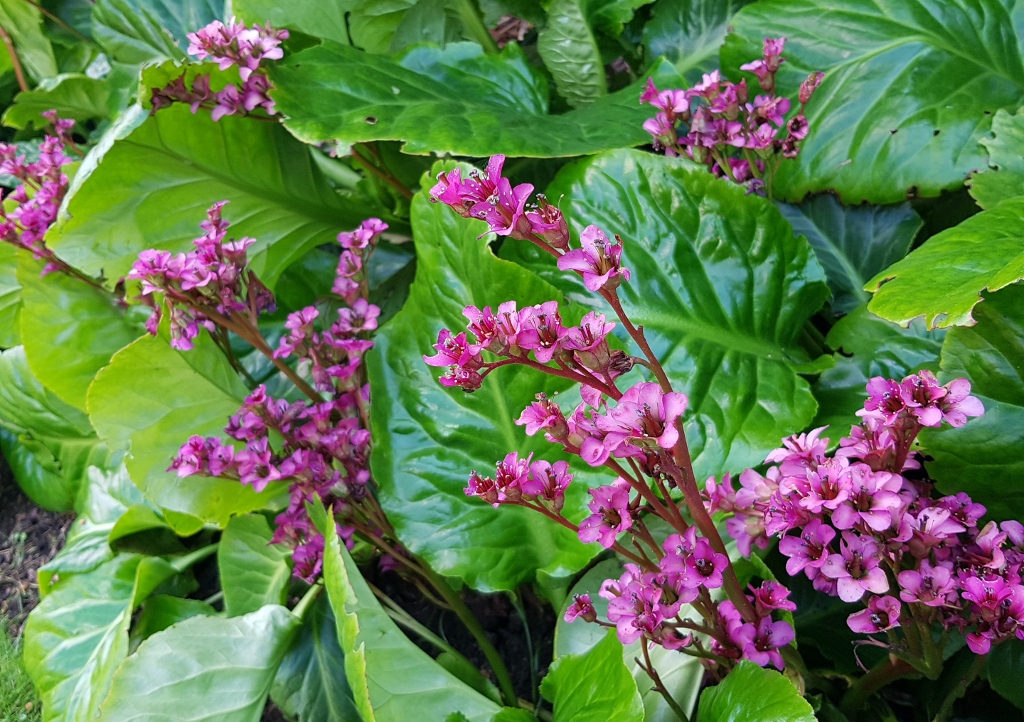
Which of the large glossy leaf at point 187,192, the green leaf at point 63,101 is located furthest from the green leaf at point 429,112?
the green leaf at point 63,101

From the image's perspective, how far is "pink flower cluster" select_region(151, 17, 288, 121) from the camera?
80cm

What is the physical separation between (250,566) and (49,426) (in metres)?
0.54

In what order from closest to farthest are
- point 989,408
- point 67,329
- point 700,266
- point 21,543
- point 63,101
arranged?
point 989,408
point 700,266
point 67,329
point 21,543
point 63,101

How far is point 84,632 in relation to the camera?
0.97 m

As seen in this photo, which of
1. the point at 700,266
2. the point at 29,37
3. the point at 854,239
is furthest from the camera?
the point at 29,37

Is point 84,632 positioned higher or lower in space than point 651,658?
lower

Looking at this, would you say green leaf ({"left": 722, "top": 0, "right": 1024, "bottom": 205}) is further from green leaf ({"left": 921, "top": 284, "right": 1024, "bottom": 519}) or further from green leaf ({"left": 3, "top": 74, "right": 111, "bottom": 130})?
green leaf ({"left": 3, "top": 74, "right": 111, "bottom": 130})

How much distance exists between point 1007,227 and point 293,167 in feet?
2.79

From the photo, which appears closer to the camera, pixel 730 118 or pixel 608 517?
pixel 608 517

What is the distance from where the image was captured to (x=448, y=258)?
2.56 feet

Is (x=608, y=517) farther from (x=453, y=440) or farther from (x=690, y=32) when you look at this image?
(x=690, y=32)

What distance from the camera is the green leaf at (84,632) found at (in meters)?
0.88

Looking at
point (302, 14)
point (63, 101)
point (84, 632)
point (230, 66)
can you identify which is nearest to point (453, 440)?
point (230, 66)

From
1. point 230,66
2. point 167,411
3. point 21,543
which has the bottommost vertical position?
point 21,543
